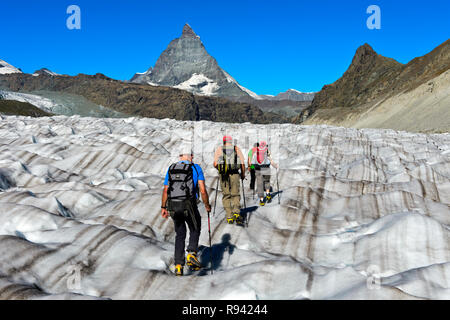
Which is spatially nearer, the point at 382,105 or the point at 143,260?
the point at 143,260

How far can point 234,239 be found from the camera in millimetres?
8297

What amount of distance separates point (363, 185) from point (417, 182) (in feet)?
6.05

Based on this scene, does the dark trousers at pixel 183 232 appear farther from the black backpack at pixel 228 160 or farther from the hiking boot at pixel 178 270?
the black backpack at pixel 228 160

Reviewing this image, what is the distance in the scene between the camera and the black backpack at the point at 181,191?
20.8ft

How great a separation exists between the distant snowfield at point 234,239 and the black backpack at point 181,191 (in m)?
1.14

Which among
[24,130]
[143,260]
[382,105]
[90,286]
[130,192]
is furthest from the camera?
[382,105]

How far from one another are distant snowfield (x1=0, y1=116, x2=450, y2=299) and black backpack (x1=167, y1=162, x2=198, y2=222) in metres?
1.14

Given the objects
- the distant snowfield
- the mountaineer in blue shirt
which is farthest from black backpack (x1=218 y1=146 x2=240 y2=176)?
the mountaineer in blue shirt

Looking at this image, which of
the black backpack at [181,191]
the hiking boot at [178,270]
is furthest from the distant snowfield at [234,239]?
the black backpack at [181,191]
